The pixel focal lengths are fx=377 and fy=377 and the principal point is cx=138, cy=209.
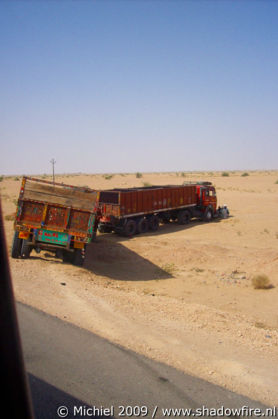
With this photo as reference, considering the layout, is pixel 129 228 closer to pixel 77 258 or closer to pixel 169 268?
pixel 169 268

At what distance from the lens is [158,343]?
263 inches

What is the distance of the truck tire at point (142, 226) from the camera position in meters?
21.4

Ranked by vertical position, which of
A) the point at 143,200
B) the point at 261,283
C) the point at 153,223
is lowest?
the point at 261,283

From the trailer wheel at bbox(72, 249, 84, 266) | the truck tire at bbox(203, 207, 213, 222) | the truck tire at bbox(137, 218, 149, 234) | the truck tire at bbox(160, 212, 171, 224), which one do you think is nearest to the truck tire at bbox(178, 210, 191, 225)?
the truck tire at bbox(160, 212, 171, 224)

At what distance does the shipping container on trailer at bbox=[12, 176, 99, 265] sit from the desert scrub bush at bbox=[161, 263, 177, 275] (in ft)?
11.5

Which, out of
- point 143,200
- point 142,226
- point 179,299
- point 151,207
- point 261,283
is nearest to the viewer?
point 179,299

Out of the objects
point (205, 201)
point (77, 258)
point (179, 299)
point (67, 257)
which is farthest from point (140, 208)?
point (179, 299)

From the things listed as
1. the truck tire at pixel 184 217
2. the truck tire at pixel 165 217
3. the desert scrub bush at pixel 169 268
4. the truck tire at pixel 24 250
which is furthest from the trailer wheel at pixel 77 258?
the truck tire at pixel 184 217

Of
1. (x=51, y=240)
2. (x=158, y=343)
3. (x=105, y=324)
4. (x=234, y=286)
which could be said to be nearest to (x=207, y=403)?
(x=158, y=343)

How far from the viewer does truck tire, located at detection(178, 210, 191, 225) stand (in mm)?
25609

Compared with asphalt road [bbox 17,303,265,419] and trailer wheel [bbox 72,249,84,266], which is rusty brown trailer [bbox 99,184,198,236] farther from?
asphalt road [bbox 17,303,265,419]

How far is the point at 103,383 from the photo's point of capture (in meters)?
5.17

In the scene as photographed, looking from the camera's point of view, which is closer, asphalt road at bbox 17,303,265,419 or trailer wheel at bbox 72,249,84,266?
asphalt road at bbox 17,303,265,419

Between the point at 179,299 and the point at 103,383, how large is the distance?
603 centimetres
